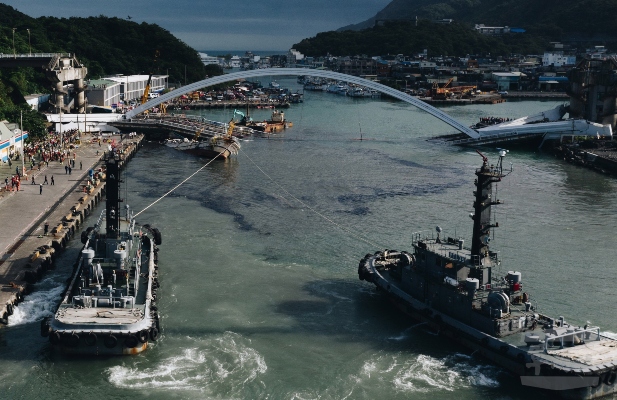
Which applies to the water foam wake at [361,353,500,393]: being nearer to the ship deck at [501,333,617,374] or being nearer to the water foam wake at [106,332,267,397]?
the ship deck at [501,333,617,374]

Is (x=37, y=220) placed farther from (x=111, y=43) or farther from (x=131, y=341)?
(x=111, y=43)

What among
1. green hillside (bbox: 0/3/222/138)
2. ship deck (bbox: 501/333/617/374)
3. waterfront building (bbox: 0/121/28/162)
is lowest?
ship deck (bbox: 501/333/617/374)

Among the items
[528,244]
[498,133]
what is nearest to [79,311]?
[528,244]

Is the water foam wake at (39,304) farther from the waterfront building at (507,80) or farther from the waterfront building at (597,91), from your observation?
the waterfront building at (507,80)

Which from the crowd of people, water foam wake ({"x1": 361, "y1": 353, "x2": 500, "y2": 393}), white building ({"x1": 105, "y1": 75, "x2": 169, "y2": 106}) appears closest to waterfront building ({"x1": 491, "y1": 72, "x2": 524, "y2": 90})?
white building ({"x1": 105, "y1": 75, "x2": 169, "y2": 106})

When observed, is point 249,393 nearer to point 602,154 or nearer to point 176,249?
point 176,249

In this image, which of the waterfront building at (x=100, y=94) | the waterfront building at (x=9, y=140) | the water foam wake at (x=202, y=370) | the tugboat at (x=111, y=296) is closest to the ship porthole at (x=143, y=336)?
the tugboat at (x=111, y=296)

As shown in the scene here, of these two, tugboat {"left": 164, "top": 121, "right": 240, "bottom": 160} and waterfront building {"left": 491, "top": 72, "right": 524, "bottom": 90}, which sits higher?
waterfront building {"left": 491, "top": 72, "right": 524, "bottom": 90}
